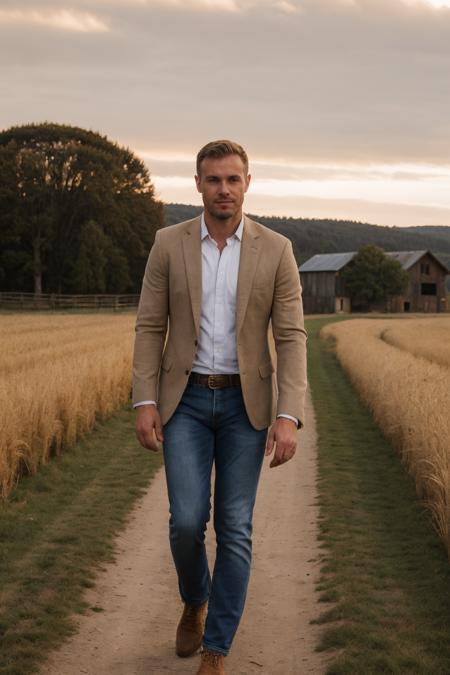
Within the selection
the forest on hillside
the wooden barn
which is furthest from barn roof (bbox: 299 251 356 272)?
the forest on hillside

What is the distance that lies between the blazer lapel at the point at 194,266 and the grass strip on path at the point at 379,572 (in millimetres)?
1993

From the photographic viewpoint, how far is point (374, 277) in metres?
89.8

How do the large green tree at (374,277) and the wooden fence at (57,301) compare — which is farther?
the large green tree at (374,277)

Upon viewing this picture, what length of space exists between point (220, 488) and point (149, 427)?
1.58 ft

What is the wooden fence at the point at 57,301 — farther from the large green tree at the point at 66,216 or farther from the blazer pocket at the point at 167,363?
the blazer pocket at the point at 167,363

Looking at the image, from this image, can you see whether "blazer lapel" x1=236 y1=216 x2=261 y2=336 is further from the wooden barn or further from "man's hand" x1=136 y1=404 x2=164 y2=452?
the wooden barn

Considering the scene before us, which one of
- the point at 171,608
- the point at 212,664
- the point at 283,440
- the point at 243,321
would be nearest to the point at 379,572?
the point at 171,608

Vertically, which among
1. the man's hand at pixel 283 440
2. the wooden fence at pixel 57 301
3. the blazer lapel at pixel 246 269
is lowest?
the wooden fence at pixel 57 301

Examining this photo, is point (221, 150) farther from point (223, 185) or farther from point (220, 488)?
point (220, 488)

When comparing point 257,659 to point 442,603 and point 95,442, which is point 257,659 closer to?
point 442,603

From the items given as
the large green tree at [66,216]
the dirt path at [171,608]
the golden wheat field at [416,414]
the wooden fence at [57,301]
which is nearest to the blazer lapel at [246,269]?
the dirt path at [171,608]

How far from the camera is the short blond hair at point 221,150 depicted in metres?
4.49

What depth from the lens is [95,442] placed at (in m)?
12.2

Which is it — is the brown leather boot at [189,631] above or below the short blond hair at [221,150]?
below
